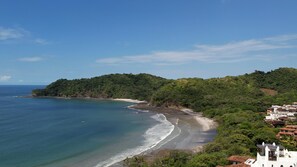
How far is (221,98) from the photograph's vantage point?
4783 inches

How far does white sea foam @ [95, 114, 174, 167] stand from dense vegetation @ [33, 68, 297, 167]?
5.38m

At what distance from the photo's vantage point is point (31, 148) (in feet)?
175

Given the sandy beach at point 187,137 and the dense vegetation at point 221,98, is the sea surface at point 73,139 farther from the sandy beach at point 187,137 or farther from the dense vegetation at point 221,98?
the dense vegetation at point 221,98

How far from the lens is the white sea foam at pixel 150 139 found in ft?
153

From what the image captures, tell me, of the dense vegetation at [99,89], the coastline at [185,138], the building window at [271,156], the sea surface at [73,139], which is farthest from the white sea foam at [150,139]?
the dense vegetation at [99,89]

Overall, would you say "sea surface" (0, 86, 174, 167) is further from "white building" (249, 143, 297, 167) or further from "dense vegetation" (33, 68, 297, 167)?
"white building" (249, 143, 297, 167)

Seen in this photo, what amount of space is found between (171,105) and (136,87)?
2695 inches

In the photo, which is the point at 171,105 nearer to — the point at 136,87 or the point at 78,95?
the point at 136,87

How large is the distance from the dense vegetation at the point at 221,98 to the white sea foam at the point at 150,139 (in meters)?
5.38

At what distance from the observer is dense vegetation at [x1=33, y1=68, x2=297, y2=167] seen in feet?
132

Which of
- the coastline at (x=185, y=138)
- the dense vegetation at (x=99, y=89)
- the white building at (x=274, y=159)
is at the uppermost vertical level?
the dense vegetation at (x=99, y=89)

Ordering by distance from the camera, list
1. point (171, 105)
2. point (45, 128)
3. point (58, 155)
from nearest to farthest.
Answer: point (58, 155)
point (45, 128)
point (171, 105)

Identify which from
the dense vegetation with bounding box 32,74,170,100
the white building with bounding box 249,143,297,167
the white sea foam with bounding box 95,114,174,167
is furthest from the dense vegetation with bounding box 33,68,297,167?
the white building with bounding box 249,143,297,167

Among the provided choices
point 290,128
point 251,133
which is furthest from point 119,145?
point 290,128
